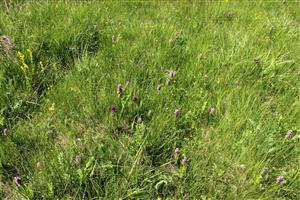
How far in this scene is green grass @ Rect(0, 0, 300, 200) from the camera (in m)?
2.45

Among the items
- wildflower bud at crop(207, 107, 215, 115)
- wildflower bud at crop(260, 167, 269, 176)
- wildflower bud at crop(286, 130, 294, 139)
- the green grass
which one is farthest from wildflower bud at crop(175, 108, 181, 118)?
wildflower bud at crop(286, 130, 294, 139)

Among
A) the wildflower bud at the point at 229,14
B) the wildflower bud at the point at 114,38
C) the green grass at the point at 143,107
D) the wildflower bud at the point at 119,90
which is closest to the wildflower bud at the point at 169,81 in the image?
the green grass at the point at 143,107

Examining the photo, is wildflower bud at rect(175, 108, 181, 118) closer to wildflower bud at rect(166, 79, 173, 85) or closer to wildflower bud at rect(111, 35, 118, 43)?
wildflower bud at rect(166, 79, 173, 85)

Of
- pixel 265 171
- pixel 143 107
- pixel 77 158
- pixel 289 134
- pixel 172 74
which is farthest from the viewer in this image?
pixel 172 74

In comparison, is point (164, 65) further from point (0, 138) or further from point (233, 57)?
point (0, 138)

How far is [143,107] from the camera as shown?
2.97 m

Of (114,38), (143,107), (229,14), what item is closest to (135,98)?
(143,107)

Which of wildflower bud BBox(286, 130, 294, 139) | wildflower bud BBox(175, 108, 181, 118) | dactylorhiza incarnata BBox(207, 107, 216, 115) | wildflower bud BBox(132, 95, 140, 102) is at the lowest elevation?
wildflower bud BBox(286, 130, 294, 139)

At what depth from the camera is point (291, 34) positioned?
442 centimetres

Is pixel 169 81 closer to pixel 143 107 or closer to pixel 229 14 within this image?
pixel 143 107

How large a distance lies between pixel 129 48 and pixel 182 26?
107 cm

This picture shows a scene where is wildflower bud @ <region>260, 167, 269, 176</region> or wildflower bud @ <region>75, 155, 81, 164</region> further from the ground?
wildflower bud @ <region>75, 155, 81, 164</region>

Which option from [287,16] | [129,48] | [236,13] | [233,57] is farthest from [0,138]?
[287,16]

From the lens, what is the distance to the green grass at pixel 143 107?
2447 millimetres
